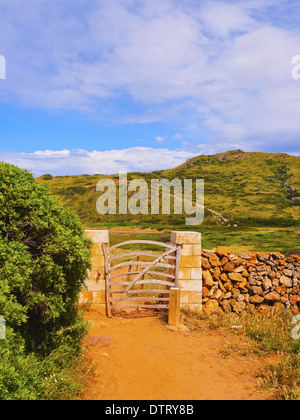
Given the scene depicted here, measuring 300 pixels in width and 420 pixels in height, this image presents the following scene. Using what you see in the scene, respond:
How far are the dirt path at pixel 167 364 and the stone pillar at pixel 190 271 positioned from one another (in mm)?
1184

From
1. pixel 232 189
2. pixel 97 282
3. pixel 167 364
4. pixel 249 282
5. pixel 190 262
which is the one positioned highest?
pixel 232 189

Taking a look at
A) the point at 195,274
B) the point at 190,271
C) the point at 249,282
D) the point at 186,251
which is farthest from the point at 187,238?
the point at 249,282

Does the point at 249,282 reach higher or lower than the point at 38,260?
lower

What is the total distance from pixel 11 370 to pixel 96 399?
1714 mm

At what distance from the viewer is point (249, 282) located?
1023 centimetres

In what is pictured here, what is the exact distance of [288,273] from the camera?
10344mm

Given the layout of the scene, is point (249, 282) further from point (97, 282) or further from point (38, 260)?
point (38, 260)

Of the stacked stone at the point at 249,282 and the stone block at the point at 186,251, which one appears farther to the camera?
the stacked stone at the point at 249,282

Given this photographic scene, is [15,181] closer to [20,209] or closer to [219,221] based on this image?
[20,209]

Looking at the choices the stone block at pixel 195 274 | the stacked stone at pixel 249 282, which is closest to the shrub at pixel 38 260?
the stone block at pixel 195 274

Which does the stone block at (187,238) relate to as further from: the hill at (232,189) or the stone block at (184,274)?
the hill at (232,189)

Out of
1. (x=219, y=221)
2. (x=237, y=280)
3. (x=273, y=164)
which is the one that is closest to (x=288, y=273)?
(x=237, y=280)

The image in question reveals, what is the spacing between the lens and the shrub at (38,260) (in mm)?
4984

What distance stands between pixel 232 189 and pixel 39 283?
8186cm
